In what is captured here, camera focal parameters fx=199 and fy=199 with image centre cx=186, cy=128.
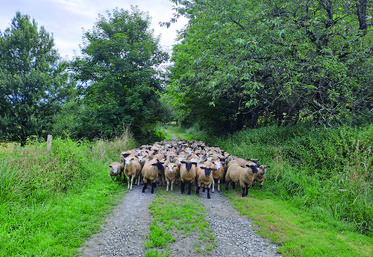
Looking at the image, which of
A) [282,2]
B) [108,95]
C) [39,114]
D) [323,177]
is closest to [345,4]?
[282,2]

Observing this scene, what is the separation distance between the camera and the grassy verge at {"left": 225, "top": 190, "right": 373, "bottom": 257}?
12.8 feet

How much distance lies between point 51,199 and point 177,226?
144 inches

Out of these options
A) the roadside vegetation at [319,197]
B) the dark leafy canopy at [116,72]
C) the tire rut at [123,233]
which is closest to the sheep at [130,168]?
the tire rut at [123,233]

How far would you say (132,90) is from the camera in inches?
680

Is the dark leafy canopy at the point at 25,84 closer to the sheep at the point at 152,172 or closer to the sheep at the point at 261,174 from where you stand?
the sheep at the point at 152,172

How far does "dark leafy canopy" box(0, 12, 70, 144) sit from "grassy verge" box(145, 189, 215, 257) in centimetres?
2201

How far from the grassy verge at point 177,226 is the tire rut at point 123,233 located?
207mm

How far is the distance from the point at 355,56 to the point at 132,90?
14.8 metres

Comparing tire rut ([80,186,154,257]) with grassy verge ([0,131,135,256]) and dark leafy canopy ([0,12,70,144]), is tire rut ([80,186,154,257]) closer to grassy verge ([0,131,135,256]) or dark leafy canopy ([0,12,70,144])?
grassy verge ([0,131,135,256])

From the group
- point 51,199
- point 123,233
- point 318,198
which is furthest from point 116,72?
point 318,198

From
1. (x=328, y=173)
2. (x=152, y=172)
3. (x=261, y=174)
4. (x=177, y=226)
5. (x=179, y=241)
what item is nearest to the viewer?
(x=179, y=241)

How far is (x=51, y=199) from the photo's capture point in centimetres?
555

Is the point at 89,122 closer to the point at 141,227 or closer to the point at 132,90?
the point at 132,90

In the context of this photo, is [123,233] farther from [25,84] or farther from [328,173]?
[25,84]
